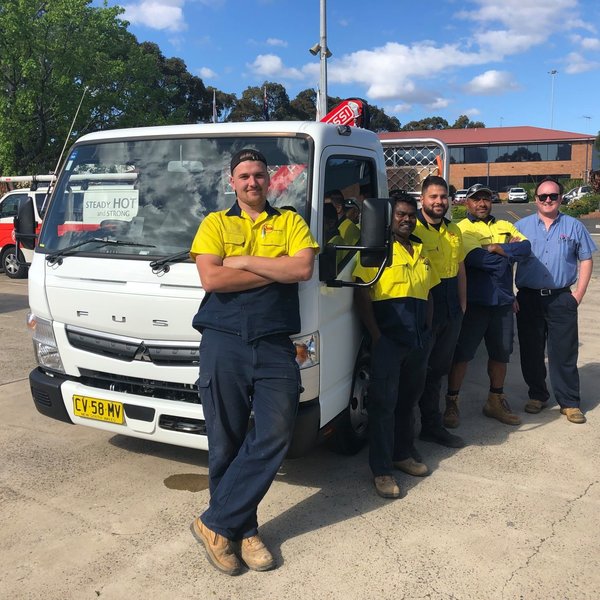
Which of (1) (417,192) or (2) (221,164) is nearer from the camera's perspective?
(2) (221,164)

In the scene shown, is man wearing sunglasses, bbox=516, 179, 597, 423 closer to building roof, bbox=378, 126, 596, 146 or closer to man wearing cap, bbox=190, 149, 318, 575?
man wearing cap, bbox=190, 149, 318, 575

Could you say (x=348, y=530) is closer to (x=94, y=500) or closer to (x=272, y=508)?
(x=272, y=508)

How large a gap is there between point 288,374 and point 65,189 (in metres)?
2.19

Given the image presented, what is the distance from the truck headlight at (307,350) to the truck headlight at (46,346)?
5.10 feet

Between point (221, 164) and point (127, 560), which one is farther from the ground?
point (221, 164)

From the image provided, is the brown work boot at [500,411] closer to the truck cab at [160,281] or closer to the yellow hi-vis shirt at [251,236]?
the truck cab at [160,281]

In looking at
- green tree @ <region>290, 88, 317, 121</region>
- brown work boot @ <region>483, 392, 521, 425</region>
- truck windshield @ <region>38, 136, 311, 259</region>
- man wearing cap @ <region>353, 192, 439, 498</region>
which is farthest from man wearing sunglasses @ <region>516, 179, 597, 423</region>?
green tree @ <region>290, 88, 317, 121</region>

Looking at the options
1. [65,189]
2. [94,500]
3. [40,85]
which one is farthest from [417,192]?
[40,85]

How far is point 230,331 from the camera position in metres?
2.80

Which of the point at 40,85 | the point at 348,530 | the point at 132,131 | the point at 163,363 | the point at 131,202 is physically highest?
the point at 40,85

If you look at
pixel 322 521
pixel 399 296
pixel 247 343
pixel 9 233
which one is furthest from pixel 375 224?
pixel 9 233

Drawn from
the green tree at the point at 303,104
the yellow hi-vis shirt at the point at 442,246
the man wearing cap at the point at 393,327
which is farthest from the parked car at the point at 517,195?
the man wearing cap at the point at 393,327

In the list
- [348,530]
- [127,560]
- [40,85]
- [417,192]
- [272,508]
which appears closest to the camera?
[127,560]

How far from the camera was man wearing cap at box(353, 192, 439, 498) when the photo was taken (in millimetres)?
3619
